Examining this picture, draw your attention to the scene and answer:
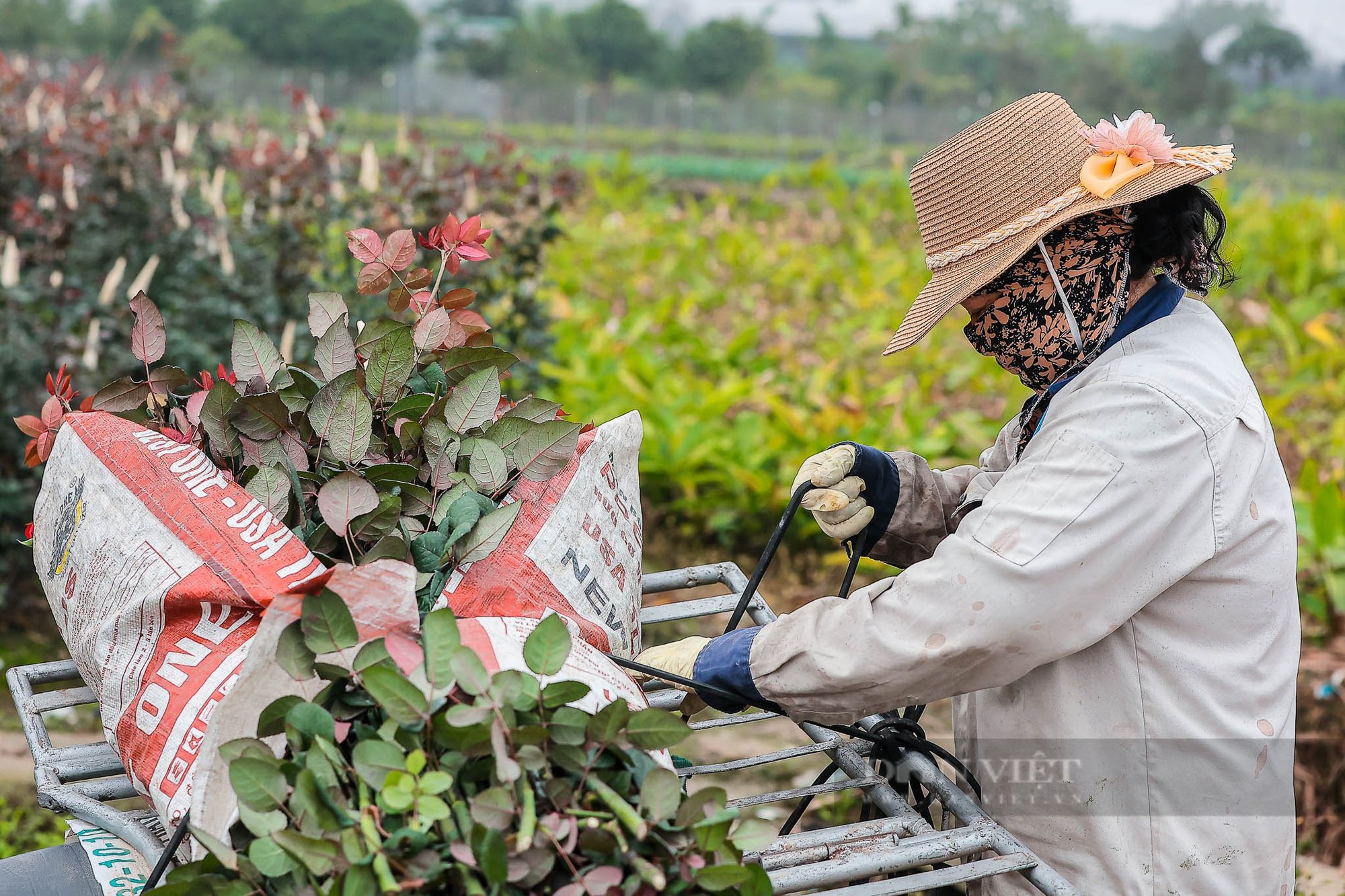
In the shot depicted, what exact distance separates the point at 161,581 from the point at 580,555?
1.53 ft

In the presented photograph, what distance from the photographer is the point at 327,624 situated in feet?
3.65

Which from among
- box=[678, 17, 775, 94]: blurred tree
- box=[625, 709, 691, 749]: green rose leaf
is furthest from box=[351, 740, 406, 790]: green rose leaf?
box=[678, 17, 775, 94]: blurred tree

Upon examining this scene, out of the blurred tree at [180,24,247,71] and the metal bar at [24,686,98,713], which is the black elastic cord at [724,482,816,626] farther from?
the blurred tree at [180,24,247,71]

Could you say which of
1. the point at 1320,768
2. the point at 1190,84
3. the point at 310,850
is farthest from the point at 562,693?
the point at 1190,84

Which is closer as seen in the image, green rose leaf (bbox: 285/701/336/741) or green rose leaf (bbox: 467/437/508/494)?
green rose leaf (bbox: 285/701/336/741)

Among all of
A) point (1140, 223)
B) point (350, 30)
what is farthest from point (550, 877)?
point (350, 30)

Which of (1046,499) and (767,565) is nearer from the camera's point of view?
(1046,499)

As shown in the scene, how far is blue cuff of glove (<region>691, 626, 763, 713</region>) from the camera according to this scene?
142 cm

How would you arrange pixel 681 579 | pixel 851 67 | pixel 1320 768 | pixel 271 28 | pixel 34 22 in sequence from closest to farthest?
pixel 681 579
pixel 1320 768
pixel 34 22
pixel 271 28
pixel 851 67

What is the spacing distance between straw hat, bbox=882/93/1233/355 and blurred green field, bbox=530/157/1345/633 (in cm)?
47

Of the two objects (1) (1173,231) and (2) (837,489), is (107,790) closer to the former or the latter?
(2) (837,489)

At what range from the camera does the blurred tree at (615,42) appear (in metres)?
39.5

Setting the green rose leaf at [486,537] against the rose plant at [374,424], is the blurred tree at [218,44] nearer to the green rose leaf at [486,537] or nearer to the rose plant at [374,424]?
the rose plant at [374,424]

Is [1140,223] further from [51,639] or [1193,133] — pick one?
[1193,133]
